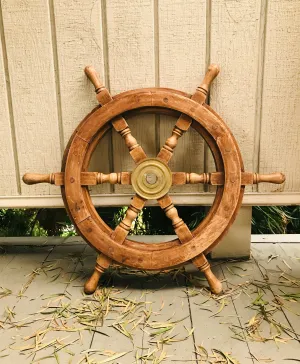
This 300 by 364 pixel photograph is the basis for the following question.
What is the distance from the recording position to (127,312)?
128cm

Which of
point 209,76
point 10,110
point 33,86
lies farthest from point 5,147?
point 209,76

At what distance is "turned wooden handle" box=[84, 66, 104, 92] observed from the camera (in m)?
1.38

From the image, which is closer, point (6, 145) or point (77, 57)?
point (77, 57)

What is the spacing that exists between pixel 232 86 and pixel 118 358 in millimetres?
908

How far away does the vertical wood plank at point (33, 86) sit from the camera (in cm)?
144

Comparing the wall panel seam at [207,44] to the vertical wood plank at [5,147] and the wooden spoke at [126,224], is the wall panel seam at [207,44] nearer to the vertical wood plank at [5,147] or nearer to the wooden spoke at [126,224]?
the wooden spoke at [126,224]

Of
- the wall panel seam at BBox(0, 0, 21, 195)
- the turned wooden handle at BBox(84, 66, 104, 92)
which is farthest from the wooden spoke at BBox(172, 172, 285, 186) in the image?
the wall panel seam at BBox(0, 0, 21, 195)

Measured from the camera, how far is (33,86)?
58.8 inches

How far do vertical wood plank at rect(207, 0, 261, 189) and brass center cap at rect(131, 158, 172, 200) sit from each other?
22 centimetres

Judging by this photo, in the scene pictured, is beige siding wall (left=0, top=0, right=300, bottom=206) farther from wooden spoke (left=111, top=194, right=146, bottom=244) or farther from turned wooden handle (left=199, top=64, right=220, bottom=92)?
wooden spoke (left=111, top=194, right=146, bottom=244)

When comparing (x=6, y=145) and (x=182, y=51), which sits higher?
(x=182, y=51)

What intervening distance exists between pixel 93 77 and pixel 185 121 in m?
0.32

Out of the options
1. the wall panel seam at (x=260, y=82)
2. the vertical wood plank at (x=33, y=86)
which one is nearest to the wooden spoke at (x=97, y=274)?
the vertical wood plank at (x=33, y=86)

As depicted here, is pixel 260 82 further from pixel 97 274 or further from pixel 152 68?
pixel 97 274
